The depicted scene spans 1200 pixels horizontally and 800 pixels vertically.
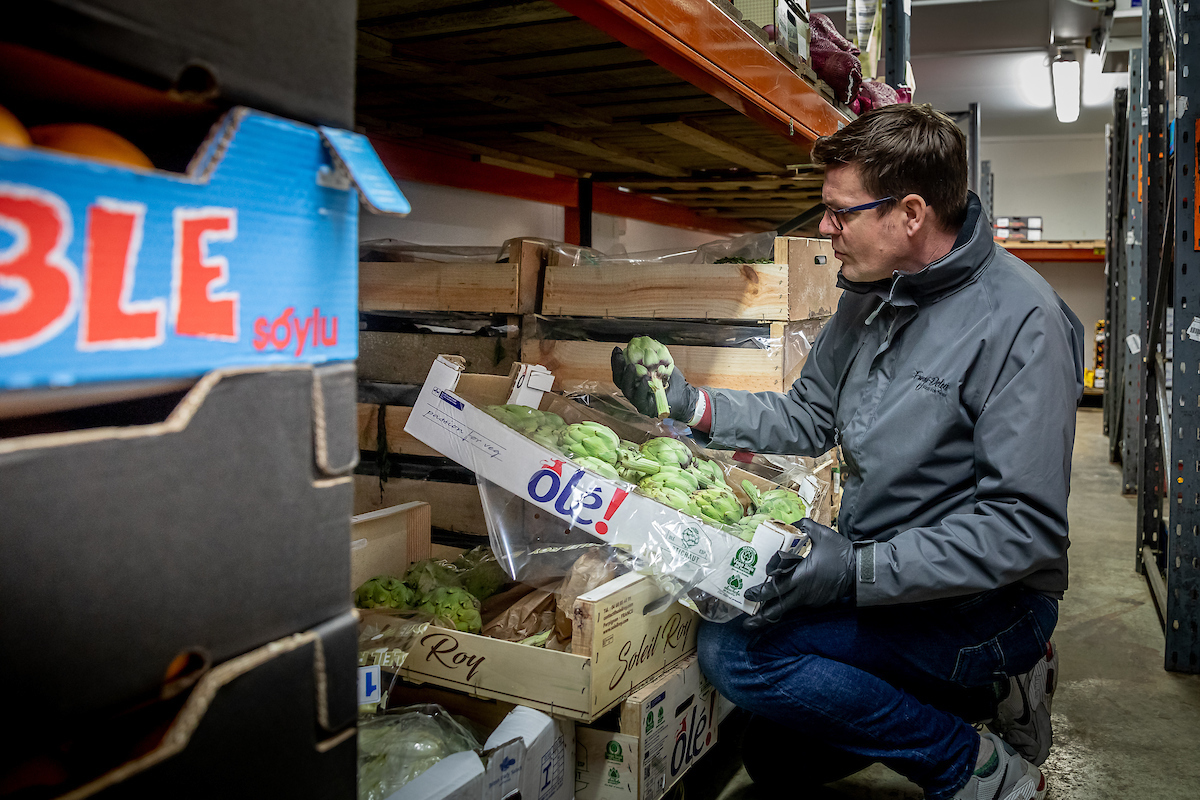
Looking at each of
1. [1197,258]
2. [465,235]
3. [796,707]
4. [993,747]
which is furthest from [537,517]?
[1197,258]

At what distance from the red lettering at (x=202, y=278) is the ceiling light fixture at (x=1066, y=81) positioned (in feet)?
35.7

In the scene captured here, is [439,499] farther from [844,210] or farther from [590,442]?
[844,210]

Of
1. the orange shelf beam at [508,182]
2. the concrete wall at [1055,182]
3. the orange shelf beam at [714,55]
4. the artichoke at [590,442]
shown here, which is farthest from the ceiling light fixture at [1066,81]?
the artichoke at [590,442]

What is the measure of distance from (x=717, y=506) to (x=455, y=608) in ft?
2.52

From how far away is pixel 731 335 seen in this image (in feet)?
9.93

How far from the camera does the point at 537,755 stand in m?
1.87

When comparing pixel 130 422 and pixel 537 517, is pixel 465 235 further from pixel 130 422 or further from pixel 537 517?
pixel 130 422

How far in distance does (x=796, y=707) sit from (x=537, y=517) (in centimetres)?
89

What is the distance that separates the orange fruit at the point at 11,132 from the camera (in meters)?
0.65

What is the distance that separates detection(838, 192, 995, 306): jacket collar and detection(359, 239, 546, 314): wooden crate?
4.33 ft

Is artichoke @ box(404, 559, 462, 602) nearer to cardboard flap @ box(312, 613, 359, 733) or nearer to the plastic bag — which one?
the plastic bag

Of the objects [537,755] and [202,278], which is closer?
[202,278]

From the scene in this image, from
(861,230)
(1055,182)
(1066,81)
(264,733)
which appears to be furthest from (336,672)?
(1055,182)

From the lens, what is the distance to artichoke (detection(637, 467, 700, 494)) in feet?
7.72
